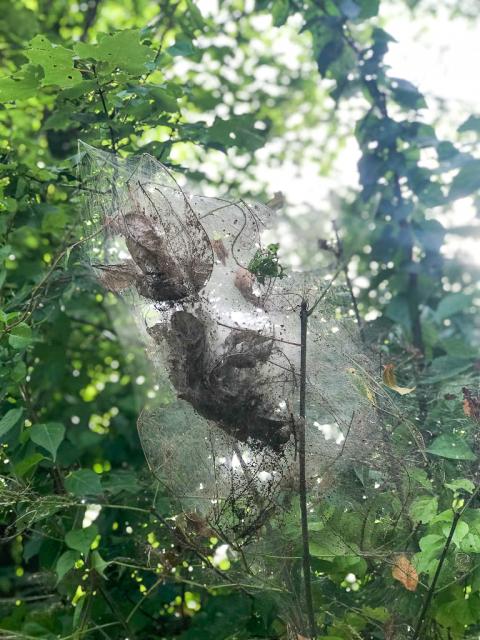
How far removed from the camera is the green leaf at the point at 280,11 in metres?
3.07

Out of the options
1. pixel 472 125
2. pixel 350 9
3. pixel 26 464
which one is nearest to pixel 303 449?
pixel 26 464

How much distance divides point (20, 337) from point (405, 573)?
118cm

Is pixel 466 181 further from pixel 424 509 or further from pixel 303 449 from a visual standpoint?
pixel 303 449

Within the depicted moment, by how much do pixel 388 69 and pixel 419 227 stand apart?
70 centimetres

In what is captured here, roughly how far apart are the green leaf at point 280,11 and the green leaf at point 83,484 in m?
2.10

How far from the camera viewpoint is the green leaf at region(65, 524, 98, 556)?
1884mm

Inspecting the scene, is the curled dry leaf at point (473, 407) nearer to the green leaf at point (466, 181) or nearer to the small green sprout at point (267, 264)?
the small green sprout at point (267, 264)

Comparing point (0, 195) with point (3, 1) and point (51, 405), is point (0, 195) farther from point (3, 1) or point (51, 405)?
point (3, 1)

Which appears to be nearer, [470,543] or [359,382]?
[470,543]

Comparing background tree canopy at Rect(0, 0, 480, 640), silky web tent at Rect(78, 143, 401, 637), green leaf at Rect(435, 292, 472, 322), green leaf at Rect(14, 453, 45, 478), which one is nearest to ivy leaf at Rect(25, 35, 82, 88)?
background tree canopy at Rect(0, 0, 480, 640)

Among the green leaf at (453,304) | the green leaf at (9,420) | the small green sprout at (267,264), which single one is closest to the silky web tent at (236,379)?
the small green sprout at (267,264)

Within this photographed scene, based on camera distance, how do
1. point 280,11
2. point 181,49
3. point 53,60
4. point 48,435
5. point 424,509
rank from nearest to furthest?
point 424,509, point 53,60, point 48,435, point 181,49, point 280,11

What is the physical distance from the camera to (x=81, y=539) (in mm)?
1923

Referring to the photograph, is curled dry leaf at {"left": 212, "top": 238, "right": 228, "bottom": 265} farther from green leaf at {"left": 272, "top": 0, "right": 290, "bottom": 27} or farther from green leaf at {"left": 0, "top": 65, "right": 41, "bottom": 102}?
green leaf at {"left": 272, "top": 0, "right": 290, "bottom": 27}
